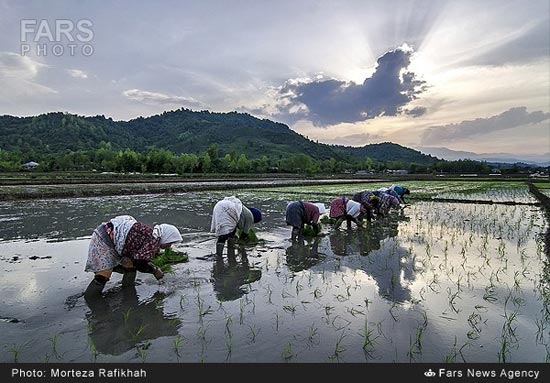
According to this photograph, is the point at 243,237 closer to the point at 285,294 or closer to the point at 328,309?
the point at 285,294

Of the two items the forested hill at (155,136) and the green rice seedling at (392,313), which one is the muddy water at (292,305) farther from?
the forested hill at (155,136)

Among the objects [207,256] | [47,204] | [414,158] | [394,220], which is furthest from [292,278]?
[414,158]

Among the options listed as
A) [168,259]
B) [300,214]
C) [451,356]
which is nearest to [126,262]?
[168,259]

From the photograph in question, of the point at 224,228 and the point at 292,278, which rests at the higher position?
the point at 224,228

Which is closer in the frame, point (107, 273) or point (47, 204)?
point (107, 273)

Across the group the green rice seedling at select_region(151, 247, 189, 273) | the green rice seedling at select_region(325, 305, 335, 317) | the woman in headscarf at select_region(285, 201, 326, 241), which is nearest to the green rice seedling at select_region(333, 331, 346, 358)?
the green rice seedling at select_region(325, 305, 335, 317)

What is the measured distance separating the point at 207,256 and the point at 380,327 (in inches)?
171

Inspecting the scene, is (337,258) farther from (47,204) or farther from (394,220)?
Answer: (47,204)

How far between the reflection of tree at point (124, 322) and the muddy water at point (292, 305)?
1cm

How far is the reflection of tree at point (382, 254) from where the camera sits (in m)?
5.62

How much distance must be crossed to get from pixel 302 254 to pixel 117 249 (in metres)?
4.17

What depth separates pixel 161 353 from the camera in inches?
138

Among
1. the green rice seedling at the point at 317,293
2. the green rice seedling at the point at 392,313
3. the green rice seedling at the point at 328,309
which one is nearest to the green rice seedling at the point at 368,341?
the green rice seedling at the point at 392,313

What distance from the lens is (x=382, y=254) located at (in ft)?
25.8
